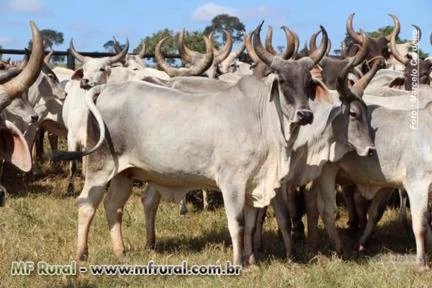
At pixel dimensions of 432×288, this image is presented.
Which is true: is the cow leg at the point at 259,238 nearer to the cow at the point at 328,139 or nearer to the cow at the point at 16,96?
the cow at the point at 328,139

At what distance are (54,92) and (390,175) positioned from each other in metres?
5.17

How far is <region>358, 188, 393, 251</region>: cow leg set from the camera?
687 centimetres

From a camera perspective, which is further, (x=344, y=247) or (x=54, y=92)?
(x=54, y=92)

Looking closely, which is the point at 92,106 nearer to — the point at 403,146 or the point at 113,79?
the point at 403,146

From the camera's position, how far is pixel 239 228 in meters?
5.77

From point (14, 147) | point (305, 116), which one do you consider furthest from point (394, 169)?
point (14, 147)

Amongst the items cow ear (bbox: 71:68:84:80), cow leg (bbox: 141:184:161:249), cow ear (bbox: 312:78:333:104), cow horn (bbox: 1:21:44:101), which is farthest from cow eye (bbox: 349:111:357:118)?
cow ear (bbox: 71:68:84:80)

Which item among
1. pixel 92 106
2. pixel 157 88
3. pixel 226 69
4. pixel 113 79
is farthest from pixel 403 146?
pixel 226 69

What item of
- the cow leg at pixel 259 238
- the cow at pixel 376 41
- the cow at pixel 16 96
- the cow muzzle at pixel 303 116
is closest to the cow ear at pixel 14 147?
the cow at pixel 16 96

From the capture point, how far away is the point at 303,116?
5.42 m

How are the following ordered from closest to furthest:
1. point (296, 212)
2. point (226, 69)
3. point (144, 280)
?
point (144, 280)
point (296, 212)
point (226, 69)

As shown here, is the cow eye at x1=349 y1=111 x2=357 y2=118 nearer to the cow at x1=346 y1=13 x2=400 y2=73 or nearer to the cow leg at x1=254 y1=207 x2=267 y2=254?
the cow leg at x1=254 y1=207 x2=267 y2=254

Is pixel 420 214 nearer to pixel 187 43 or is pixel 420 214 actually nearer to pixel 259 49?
pixel 259 49

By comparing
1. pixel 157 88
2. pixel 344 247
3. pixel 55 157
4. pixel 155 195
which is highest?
pixel 157 88
